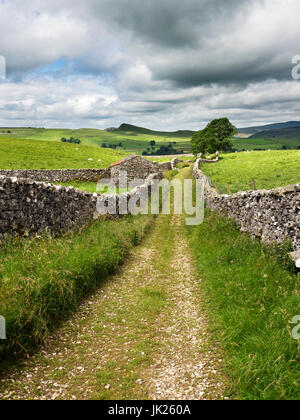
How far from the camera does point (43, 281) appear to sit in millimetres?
6242

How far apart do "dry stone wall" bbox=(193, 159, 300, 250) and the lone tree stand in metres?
74.0

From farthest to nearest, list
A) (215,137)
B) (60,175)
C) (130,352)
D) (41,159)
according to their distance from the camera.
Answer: (215,137) → (41,159) → (60,175) → (130,352)

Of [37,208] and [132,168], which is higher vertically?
[132,168]

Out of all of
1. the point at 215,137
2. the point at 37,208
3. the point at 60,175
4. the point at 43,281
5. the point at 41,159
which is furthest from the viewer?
the point at 215,137

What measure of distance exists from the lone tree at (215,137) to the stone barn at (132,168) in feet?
160

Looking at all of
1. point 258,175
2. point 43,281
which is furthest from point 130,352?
point 258,175

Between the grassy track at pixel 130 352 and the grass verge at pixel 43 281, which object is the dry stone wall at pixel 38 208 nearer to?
the grass verge at pixel 43 281

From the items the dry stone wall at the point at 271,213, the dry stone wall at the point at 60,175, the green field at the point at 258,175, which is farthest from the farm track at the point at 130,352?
→ the dry stone wall at the point at 60,175

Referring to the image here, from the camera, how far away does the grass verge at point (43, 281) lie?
5340 millimetres

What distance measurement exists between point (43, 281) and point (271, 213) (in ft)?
25.3

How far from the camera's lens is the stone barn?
37541 mm

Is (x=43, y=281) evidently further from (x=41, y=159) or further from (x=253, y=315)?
(x=41, y=159)

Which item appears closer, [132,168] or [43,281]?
[43,281]

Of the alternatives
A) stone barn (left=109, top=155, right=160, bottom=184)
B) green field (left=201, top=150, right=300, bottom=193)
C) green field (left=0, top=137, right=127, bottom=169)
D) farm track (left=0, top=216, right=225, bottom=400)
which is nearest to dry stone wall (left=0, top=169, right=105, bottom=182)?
stone barn (left=109, top=155, right=160, bottom=184)
